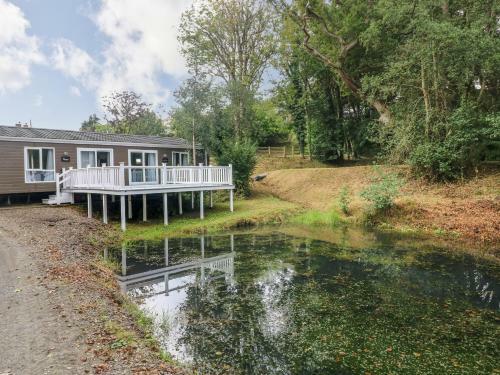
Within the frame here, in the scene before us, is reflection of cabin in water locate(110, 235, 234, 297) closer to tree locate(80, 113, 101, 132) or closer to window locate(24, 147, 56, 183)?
window locate(24, 147, 56, 183)

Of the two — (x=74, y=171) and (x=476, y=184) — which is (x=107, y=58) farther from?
(x=476, y=184)

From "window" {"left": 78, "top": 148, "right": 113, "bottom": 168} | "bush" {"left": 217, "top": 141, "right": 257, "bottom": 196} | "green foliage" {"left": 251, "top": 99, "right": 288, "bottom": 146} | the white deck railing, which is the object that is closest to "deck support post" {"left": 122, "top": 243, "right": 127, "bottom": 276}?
the white deck railing

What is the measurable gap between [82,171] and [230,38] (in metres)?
16.3

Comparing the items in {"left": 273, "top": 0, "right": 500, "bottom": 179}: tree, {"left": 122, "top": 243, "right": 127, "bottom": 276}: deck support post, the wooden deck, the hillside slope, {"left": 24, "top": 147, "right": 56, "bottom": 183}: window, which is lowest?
{"left": 122, "top": 243, "right": 127, "bottom": 276}: deck support post

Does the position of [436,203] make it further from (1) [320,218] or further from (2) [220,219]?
(2) [220,219]

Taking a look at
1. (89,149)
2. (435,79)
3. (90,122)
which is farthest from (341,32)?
(90,122)

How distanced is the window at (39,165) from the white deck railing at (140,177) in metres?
0.79

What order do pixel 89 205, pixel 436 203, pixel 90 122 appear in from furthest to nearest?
1. pixel 90 122
2. pixel 89 205
3. pixel 436 203

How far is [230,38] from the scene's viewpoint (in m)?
27.4

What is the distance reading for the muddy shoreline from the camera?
4.32 metres

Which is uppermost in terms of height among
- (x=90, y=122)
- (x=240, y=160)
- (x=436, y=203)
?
(x=90, y=122)

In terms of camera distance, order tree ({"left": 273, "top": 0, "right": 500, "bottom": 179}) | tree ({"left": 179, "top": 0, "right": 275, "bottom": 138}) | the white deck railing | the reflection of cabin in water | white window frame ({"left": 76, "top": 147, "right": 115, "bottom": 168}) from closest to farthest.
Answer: the reflection of cabin in water
the white deck railing
tree ({"left": 273, "top": 0, "right": 500, "bottom": 179})
white window frame ({"left": 76, "top": 147, "right": 115, "bottom": 168})
tree ({"left": 179, "top": 0, "right": 275, "bottom": 138})

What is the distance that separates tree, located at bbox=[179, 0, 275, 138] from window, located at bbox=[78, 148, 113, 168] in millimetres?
10800

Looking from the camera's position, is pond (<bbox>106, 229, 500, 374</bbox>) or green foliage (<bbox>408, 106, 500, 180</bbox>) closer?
pond (<bbox>106, 229, 500, 374</bbox>)
